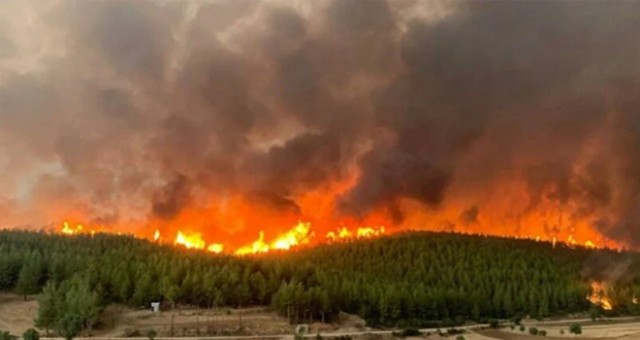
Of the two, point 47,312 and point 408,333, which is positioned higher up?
point 47,312

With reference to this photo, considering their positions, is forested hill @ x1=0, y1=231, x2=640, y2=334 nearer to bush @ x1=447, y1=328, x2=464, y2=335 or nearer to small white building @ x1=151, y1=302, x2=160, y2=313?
small white building @ x1=151, y1=302, x2=160, y2=313

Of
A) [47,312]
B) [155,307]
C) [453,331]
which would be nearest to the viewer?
[47,312]

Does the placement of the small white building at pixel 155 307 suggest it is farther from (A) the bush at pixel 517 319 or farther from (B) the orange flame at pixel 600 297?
(B) the orange flame at pixel 600 297

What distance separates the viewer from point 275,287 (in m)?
148

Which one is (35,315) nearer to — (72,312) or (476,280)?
(72,312)

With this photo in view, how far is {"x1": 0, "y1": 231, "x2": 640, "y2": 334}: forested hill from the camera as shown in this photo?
5408 inches

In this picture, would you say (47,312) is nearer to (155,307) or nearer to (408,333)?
(155,307)

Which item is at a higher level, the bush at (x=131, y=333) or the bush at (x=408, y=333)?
the bush at (x=131, y=333)

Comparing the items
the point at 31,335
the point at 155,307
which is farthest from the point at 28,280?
the point at 31,335

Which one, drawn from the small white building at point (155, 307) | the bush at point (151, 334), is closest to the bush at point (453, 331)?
the bush at point (151, 334)

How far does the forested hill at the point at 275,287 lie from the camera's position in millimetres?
137375

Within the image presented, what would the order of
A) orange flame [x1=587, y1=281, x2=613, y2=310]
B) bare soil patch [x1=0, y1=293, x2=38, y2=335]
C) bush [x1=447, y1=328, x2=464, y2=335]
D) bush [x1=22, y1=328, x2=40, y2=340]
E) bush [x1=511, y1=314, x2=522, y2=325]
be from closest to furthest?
bush [x1=22, y1=328, x2=40, y2=340], bare soil patch [x1=0, y1=293, x2=38, y2=335], bush [x1=447, y1=328, x2=464, y2=335], bush [x1=511, y1=314, x2=522, y2=325], orange flame [x1=587, y1=281, x2=613, y2=310]

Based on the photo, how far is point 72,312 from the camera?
4847 inches

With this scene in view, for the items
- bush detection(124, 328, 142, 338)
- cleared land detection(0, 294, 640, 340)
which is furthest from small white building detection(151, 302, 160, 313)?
bush detection(124, 328, 142, 338)
